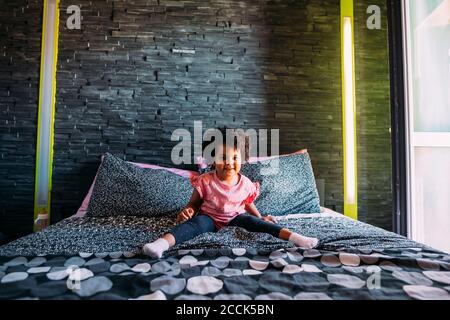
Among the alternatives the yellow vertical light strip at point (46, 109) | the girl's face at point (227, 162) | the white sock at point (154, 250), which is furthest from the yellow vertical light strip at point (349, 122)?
→ the yellow vertical light strip at point (46, 109)

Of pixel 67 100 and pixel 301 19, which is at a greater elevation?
pixel 301 19

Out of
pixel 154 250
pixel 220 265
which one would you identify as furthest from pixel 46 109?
pixel 220 265

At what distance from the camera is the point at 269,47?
93.0 inches

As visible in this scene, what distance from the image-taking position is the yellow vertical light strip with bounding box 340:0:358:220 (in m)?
2.38

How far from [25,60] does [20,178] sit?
825 millimetres

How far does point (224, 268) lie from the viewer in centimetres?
93

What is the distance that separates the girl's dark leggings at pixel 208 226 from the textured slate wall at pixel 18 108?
4.73 ft

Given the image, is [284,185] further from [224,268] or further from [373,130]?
[224,268]

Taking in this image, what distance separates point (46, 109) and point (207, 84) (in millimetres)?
1135

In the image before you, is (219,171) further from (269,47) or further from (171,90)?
(269,47)

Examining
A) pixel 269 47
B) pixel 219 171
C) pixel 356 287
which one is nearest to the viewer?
pixel 356 287

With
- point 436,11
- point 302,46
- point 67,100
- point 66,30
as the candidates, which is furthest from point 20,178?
point 436,11

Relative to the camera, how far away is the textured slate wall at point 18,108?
2.20 metres

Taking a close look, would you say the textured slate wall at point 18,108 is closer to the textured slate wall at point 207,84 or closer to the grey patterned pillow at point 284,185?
the textured slate wall at point 207,84
